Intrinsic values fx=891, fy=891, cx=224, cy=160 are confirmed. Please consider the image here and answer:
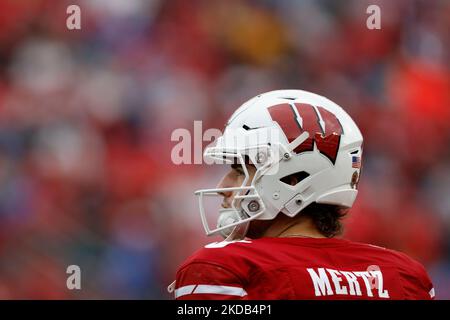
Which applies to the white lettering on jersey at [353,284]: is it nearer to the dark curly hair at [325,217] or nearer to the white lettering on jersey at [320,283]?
the white lettering on jersey at [320,283]

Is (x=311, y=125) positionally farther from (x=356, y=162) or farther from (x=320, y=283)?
(x=320, y=283)

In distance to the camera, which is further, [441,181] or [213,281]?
[441,181]

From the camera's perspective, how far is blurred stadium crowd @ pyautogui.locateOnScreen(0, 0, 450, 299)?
526 centimetres

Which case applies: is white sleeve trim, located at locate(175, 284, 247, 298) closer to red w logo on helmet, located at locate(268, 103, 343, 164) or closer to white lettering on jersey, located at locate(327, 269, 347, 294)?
white lettering on jersey, located at locate(327, 269, 347, 294)

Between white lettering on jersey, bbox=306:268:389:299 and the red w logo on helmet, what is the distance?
1.21ft

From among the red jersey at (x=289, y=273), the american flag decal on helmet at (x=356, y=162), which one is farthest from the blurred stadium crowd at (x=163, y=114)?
the red jersey at (x=289, y=273)

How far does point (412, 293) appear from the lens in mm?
2369

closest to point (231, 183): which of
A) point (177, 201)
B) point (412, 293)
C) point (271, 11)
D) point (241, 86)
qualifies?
point (412, 293)

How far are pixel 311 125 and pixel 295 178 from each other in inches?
6.2

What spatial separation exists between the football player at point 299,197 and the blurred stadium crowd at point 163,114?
272 centimetres

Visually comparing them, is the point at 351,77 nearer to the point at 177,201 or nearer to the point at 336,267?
the point at 177,201

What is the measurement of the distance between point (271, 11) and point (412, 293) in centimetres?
403

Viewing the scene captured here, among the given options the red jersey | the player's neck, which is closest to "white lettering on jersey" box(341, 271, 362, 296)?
the red jersey
